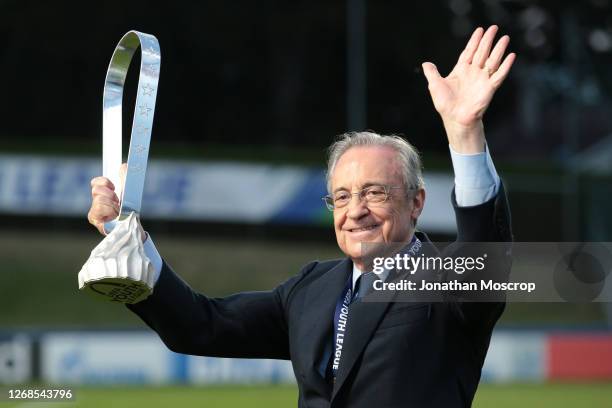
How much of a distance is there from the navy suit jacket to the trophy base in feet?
0.49

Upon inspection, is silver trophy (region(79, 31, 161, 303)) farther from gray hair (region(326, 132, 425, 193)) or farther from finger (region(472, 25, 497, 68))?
finger (region(472, 25, 497, 68))

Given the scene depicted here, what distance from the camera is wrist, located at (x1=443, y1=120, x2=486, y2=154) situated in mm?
3234

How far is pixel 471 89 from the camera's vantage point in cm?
326

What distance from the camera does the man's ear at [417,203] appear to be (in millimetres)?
3654

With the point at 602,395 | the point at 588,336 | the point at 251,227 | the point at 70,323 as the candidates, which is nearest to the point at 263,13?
the point at 251,227

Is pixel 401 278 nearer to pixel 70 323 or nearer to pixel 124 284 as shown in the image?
pixel 124 284

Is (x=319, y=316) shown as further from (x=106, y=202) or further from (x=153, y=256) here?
(x=106, y=202)

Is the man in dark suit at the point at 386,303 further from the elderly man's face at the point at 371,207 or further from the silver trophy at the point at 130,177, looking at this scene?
the silver trophy at the point at 130,177

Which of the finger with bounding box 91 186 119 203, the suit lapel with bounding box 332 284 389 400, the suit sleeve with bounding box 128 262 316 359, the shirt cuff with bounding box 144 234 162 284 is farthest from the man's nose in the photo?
the finger with bounding box 91 186 119 203

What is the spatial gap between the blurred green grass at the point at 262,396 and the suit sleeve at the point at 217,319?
8.37m

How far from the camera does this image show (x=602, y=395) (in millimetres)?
14055

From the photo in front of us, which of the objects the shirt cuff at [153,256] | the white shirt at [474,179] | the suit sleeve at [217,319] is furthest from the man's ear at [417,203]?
the shirt cuff at [153,256]

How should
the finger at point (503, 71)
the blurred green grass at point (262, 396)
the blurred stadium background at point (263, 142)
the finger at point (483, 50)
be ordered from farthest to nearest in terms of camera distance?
1. the blurred stadium background at point (263, 142)
2. the blurred green grass at point (262, 396)
3. the finger at point (483, 50)
4. the finger at point (503, 71)

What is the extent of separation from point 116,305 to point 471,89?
61.4ft
